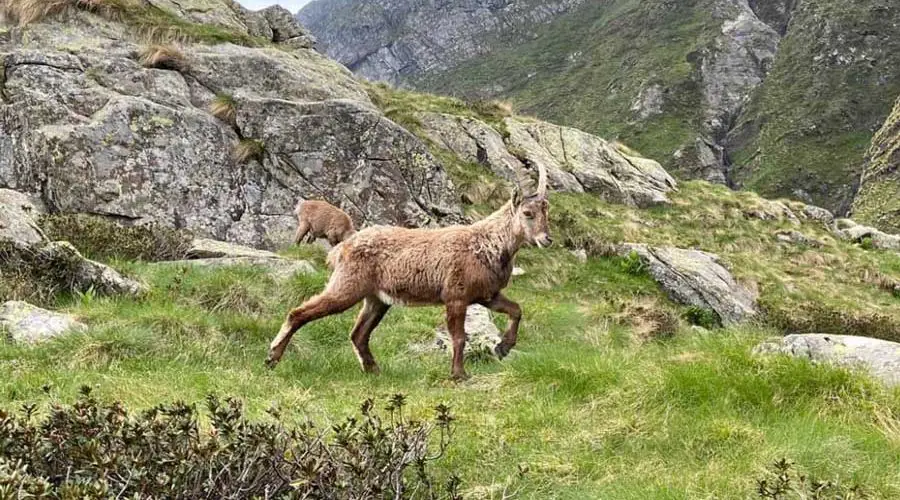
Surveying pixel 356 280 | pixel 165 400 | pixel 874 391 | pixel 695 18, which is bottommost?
pixel 165 400

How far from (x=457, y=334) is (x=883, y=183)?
7755 centimetres

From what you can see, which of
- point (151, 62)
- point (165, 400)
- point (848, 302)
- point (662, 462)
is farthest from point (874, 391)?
point (151, 62)

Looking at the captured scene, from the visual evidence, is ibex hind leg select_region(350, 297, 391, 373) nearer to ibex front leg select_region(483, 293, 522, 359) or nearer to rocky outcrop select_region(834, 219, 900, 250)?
ibex front leg select_region(483, 293, 522, 359)

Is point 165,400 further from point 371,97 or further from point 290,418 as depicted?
point 371,97

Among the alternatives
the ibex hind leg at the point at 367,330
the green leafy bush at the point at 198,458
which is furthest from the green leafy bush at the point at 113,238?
the green leafy bush at the point at 198,458

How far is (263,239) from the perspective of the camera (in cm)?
1634

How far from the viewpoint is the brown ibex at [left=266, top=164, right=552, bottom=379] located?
916 cm

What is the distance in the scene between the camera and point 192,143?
1638 centimetres

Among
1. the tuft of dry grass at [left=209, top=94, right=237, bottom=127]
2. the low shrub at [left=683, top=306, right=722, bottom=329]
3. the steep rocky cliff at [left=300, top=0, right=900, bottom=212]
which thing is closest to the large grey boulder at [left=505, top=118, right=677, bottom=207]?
the low shrub at [left=683, top=306, right=722, bottom=329]

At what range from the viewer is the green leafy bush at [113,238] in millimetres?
13062

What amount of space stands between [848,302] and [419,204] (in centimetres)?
1315

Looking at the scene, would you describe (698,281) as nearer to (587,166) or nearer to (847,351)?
(847,351)

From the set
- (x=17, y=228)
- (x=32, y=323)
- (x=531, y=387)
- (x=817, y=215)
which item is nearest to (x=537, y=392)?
(x=531, y=387)

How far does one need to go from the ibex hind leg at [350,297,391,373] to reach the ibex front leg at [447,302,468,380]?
1.09 metres
